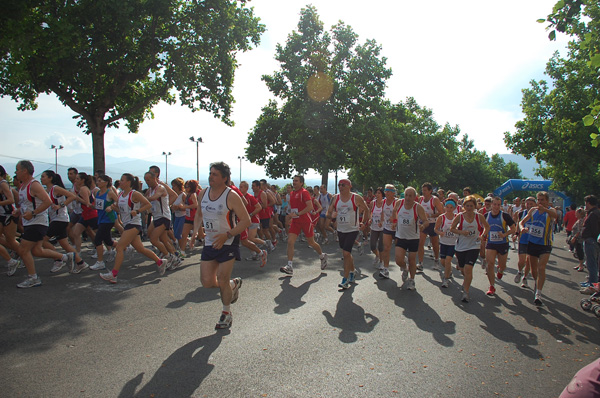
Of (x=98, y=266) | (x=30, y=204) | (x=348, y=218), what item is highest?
(x=30, y=204)

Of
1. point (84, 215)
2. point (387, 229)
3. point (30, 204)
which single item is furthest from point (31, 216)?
point (387, 229)

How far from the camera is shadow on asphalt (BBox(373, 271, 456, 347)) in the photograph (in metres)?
5.13

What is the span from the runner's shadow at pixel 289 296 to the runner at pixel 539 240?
4172 millimetres

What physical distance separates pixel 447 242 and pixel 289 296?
152 inches

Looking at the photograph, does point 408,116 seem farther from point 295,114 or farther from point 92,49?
point 92,49

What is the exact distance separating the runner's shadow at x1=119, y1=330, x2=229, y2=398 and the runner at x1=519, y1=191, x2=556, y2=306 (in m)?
6.01

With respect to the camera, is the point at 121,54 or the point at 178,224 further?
the point at 121,54

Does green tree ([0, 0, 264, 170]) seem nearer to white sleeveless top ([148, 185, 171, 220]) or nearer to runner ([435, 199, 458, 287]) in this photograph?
white sleeveless top ([148, 185, 171, 220])

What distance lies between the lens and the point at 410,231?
7.58 meters

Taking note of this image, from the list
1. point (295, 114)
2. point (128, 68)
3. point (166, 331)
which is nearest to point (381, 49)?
point (295, 114)

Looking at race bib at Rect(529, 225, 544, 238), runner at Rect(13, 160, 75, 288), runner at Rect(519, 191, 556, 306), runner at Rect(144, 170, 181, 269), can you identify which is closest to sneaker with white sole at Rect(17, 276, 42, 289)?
runner at Rect(13, 160, 75, 288)

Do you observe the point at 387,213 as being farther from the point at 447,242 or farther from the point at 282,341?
the point at 282,341

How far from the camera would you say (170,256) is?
8812 mm

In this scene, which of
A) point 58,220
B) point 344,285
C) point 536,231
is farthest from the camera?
point 58,220
